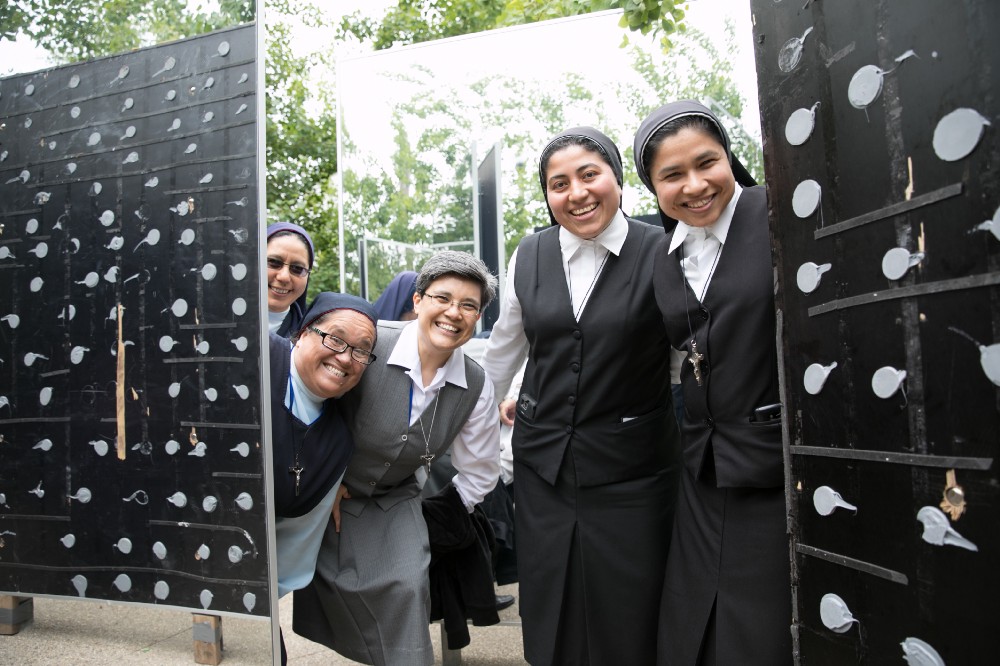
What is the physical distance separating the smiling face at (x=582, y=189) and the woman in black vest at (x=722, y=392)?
0.26 m

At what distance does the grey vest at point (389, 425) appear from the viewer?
8.07 ft

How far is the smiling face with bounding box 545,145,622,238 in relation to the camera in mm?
2213

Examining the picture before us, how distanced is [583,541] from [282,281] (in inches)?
67.6

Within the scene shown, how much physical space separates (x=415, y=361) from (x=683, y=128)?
3.70ft

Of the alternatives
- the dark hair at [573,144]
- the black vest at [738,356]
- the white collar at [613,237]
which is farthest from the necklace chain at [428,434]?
the black vest at [738,356]

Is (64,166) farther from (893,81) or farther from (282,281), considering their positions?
(893,81)

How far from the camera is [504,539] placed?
3047mm

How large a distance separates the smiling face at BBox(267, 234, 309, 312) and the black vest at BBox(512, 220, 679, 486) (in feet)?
4.43

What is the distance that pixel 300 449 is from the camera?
2295 mm

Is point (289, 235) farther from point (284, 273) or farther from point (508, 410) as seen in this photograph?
point (508, 410)

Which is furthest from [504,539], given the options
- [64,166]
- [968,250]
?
[968,250]

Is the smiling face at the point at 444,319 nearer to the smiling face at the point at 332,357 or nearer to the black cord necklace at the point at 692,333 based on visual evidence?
the smiling face at the point at 332,357

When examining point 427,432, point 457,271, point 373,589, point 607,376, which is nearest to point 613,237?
point 607,376

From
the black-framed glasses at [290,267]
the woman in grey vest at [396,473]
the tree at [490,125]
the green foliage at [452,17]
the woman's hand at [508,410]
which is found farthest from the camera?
the green foliage at [452,17]
